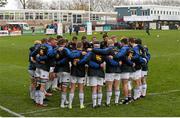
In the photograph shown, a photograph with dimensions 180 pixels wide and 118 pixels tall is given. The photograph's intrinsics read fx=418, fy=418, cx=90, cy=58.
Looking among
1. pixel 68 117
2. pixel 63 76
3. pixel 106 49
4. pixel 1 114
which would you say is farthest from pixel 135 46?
pixel 1 114

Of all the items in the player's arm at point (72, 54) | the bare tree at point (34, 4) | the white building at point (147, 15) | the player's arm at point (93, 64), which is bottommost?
the white building at point (147, 15)

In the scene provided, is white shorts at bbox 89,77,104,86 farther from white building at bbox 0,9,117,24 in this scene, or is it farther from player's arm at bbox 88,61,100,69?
white building at bbox 0,9,117,24

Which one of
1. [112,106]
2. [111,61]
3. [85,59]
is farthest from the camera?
[112,106]

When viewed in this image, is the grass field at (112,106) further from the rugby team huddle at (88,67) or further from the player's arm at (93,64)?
the player's arm at (93,64)

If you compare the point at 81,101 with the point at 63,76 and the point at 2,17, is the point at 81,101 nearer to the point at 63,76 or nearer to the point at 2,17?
the point at 63,76

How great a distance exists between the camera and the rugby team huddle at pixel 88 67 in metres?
12.1

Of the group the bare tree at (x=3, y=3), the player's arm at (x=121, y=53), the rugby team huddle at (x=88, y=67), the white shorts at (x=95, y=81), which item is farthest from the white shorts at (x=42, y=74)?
the bare tree at (x=3, y=3)

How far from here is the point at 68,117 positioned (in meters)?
11.0

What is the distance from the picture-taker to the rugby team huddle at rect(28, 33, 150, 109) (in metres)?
12.1

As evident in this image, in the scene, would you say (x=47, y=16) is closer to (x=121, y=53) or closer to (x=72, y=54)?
(x=121, y=53)

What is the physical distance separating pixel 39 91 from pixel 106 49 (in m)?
2.44

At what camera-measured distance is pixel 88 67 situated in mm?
12148

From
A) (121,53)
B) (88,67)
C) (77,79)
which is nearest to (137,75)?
(121,53)

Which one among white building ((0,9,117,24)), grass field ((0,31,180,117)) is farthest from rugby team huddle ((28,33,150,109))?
white building ((0,9,117,24))
